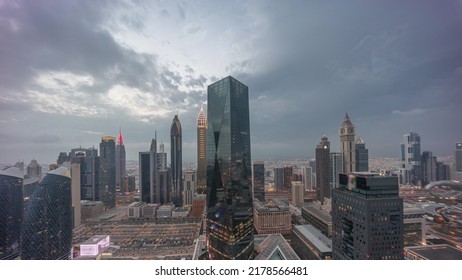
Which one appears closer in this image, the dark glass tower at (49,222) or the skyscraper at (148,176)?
the dark glass tower at (49,222)

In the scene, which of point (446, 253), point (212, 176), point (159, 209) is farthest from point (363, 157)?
point (159, 209)

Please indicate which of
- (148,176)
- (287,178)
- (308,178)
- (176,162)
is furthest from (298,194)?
(148,176)

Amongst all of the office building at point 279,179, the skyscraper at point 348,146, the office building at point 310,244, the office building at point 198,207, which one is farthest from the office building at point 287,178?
the office building at point 310,244

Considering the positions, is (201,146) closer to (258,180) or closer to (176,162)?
(258,180)

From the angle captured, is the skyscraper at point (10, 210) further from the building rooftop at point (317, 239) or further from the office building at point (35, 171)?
the building rooftop at point (317, 239)

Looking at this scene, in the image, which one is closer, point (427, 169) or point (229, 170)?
point (427, 169)
